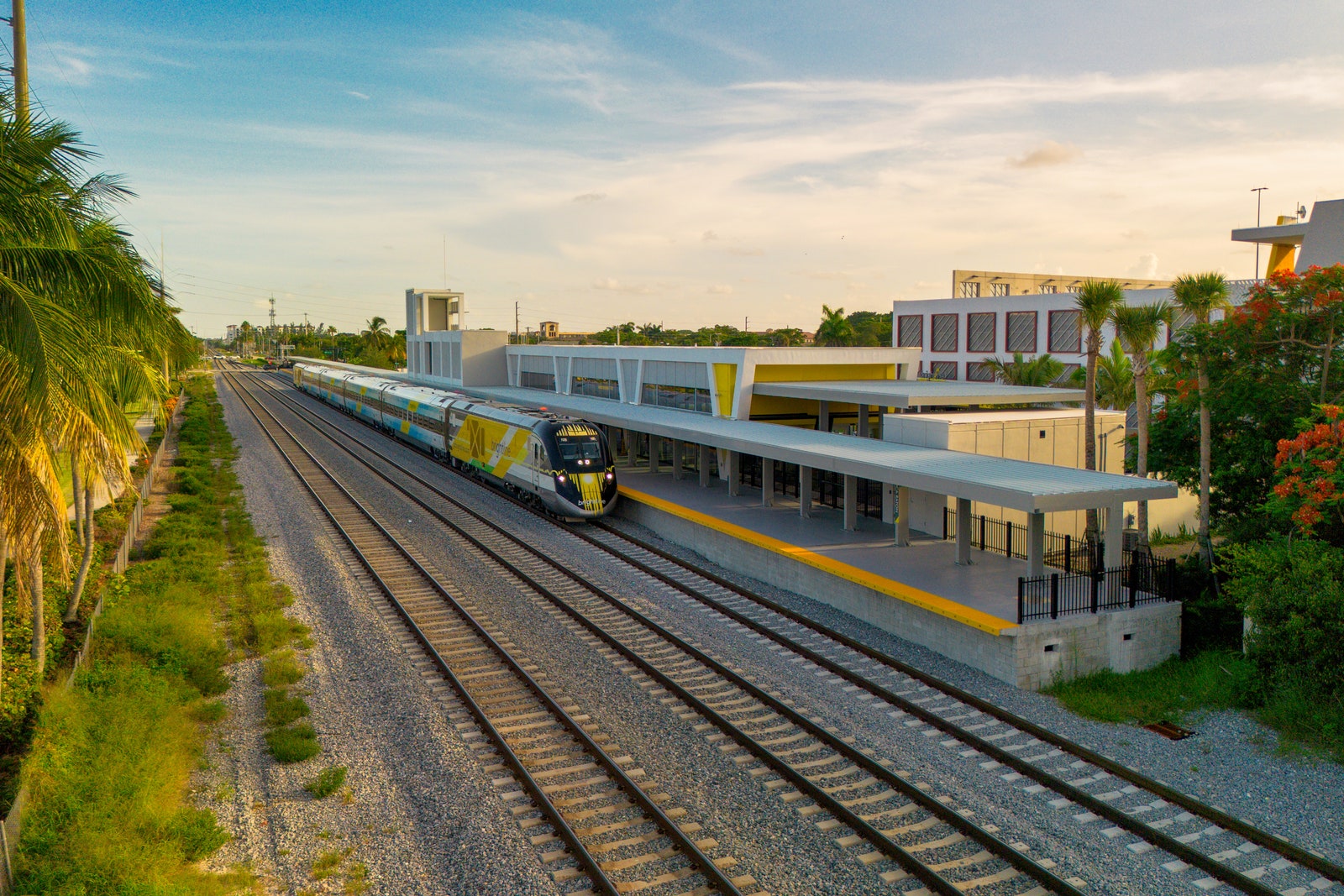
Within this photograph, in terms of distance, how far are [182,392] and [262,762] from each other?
7056cm

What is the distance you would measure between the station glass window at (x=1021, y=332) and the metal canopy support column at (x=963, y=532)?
3423cm

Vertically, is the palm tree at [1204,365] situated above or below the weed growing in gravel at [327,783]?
above

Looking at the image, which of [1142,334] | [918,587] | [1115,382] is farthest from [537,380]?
[918,587]

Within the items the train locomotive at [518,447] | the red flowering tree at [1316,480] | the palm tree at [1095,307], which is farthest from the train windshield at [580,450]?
the red flowering tree at [1316,480]

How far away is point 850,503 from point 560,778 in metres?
12.7

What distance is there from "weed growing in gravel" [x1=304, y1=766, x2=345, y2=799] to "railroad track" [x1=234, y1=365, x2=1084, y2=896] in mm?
4520

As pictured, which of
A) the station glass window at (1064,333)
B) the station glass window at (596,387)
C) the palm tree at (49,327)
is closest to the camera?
the palm tree at (49,327)

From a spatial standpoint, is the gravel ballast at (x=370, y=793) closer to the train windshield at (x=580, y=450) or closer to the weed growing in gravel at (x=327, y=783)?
the weed growing in gravel at (x=327, y=783)

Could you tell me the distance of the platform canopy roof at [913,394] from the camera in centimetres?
2448

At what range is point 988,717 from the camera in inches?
504

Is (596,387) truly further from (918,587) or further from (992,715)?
(992,715)

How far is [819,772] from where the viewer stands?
36.4ft

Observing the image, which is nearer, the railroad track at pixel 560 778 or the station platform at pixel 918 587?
the railroad track at pixel 560 778

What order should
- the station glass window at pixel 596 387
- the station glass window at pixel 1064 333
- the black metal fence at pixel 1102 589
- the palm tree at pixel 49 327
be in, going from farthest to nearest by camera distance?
the station glass window at pixel 1064 333
the station glass window at pixel 596 387
the black metal fence at pixel 1102 589
the palm tree at pixel 49 327
